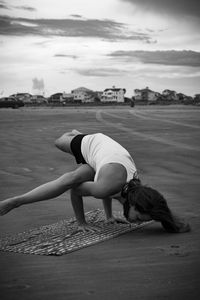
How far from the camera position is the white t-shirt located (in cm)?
608

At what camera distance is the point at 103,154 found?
619 cm

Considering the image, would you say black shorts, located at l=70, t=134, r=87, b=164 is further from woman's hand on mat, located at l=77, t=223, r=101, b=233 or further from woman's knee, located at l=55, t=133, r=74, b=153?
woman's hand on mat, located at l=77, t=223, r=101, b=233

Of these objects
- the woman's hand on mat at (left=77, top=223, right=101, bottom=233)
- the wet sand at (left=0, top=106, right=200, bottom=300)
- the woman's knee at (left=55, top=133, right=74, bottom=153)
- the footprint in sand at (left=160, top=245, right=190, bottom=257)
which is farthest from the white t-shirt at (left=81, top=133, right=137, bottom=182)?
the footprint in sand at (left=160, top=245, right=190, bottom=257)

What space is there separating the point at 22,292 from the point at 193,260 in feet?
4.76

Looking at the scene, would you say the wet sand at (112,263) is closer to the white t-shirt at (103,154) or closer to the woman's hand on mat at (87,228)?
the woman's hand on mat at (87,228)

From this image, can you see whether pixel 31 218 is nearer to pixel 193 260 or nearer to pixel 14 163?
pixel 193 260

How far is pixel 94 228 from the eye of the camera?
636 centimetres

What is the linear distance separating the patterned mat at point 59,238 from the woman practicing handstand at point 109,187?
206mm

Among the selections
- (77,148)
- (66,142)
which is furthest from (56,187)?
(66,142)

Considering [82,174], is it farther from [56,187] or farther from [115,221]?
[115,221]

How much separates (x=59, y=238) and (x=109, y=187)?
0.68m

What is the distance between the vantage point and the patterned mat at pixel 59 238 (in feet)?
18.3

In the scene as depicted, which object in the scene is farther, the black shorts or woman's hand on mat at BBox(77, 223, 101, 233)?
the black shorts

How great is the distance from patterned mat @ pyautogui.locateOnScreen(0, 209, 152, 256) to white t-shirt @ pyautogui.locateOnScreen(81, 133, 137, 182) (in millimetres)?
585
